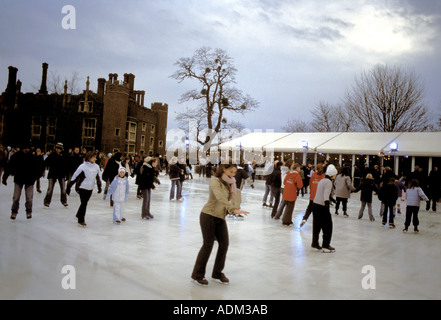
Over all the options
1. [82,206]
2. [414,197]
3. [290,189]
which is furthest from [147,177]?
[414,197]

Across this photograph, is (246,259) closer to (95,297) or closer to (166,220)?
(95,297)

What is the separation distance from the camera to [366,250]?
6.53 meters

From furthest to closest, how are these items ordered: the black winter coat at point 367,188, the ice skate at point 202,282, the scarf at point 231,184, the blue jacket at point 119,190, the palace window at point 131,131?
the palace window at point 131,131 → the black winter coat at point 367,188 → the blue jacket at point 119,190 → the scarf at point 231,184 → the ice skate at point 202,282

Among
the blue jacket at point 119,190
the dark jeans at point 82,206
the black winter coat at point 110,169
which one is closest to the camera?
the dark jeans at point 82,206

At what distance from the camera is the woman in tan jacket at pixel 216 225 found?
4.21 m

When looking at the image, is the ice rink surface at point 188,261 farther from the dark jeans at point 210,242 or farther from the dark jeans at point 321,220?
the dark jeans at point 321,220

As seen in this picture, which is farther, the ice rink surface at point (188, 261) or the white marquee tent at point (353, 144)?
the white marquee tent at point (353, 144)

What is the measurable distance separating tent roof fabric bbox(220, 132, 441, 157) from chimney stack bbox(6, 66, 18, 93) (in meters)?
27.6

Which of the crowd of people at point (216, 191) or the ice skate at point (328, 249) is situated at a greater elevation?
the crowd of people at point (216, 191)

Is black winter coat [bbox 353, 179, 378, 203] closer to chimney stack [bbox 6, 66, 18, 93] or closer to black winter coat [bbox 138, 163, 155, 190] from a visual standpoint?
black winter coat [bbox 138, 163, 155, 190]

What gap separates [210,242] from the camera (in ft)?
13.9

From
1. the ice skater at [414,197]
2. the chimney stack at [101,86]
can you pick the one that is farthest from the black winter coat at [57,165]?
the chimney stack at [101,86]

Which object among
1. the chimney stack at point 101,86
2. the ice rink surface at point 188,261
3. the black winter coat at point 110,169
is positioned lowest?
the ice rink surface at point 188,261
